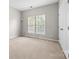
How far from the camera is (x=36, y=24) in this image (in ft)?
20.4

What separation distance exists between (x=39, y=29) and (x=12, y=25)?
212cm

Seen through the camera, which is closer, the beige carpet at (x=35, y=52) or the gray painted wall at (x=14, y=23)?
the beige carpet at (x=35, y=52)

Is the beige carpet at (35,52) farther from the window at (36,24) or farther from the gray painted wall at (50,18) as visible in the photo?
the window at (36,24)

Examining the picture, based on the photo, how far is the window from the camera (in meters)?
5.79

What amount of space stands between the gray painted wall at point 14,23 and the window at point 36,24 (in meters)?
1.02

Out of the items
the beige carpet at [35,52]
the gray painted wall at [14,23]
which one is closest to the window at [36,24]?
the gray painted wall at [14,23]

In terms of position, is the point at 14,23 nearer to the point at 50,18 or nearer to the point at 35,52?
the point at 50,18

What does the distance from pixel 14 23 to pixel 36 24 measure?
1.78 meters

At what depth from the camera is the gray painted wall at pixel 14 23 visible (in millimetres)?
5730

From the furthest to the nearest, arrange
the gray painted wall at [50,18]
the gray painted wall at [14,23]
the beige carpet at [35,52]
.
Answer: the gray painted wall at [14,23] < the gray painted wall at [50,18] < the beige carpet at [35,52]

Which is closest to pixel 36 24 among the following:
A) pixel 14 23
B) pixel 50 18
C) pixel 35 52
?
pixel 50 18

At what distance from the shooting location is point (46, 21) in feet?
18.0
